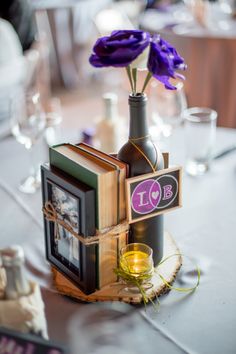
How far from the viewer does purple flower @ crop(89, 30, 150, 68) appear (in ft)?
2.53

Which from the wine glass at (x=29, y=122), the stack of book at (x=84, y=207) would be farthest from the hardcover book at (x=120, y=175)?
the wine glass at (x=29, y=122)

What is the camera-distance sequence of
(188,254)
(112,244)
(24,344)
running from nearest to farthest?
(24,344) → (112,244) → (188,254)

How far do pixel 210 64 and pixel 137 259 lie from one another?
1926 mm

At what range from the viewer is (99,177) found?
0.82 meters

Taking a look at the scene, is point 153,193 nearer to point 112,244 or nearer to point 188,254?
point 112,244

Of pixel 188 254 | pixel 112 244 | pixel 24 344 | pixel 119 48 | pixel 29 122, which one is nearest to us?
pixel 24 344

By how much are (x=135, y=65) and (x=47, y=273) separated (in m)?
0.43

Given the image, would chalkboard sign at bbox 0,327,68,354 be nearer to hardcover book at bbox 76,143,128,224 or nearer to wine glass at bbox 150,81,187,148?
hardcover book at bbox 76,143,128,224

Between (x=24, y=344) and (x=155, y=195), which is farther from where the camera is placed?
(x=155, y=195)

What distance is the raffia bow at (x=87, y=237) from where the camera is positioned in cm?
85

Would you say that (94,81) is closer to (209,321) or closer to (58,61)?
(58,61)

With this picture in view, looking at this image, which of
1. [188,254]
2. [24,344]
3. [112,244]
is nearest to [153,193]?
[112,244]

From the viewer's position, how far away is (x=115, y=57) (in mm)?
776

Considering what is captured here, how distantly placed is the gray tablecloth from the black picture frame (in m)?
0.04
